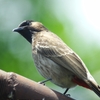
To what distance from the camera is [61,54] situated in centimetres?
431

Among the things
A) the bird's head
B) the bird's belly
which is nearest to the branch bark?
the bird's belly

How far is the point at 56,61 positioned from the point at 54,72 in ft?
0.40

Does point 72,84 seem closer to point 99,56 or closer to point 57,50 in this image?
point 57,50

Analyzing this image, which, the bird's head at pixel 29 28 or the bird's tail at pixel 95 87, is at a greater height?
the bird's head at pixel 29 28

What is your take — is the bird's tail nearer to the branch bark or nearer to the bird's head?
the branch bark

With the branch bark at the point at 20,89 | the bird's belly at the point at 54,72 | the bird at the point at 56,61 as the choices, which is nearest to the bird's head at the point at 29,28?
the bird at the point at 56,61

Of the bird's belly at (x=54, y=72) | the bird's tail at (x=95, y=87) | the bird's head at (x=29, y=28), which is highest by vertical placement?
the bird's head at (x=29, y=28)

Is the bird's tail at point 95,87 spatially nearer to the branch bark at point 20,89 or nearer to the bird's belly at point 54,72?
the bird's belly at point 54,72

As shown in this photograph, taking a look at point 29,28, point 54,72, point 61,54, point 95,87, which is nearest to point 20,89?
point 95,87

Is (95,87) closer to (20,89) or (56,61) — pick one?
(56,61)

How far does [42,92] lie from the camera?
227cm

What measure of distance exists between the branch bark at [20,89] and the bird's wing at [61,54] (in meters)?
1.39

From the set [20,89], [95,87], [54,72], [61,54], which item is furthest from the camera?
[61,54]

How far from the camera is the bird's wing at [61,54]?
3.85 meters
